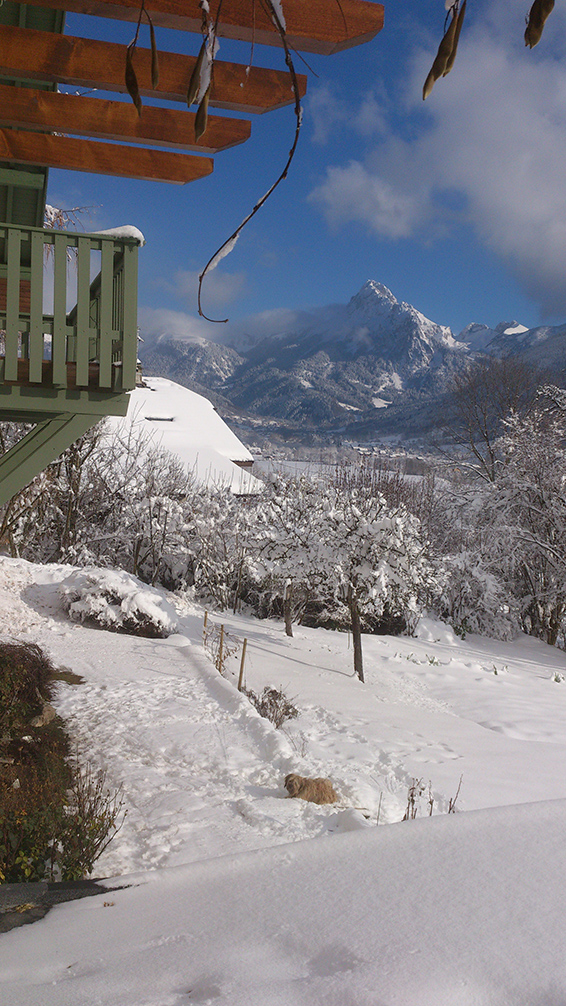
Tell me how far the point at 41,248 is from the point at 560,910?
4.00 m

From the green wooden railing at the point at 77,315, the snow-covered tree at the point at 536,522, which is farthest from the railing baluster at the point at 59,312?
the snow-covered tree at the point at 536,522

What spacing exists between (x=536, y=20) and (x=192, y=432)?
26.7m

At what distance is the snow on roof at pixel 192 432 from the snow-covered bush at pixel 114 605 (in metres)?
9.47

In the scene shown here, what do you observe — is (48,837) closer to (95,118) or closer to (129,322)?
(129,322)

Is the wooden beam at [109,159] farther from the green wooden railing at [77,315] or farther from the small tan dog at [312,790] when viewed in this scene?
the small tan dog at [312,790]

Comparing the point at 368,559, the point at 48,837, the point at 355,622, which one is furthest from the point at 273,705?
the point at 355,622

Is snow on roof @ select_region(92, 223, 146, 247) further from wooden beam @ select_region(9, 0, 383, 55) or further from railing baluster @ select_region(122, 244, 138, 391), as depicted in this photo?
wooden beam @ select_region(9, 0, 383, 55)

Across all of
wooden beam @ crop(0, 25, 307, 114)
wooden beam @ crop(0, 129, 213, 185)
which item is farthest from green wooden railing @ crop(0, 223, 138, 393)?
wooden beam @ crop(0, 25, 307, 114)

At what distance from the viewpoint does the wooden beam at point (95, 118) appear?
8.58 ft

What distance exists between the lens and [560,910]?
1.96 m

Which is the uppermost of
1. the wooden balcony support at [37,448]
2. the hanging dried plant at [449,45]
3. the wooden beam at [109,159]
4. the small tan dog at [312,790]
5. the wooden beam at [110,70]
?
the wooden beam at [109,159]

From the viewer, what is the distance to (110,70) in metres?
2.26

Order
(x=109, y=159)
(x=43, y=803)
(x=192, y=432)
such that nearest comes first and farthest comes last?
(x=109, y=159)
(x=43, y=803)
(x=192, y=432)

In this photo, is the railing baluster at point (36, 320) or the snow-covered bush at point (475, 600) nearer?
the railing baluster at point (36, 320)
